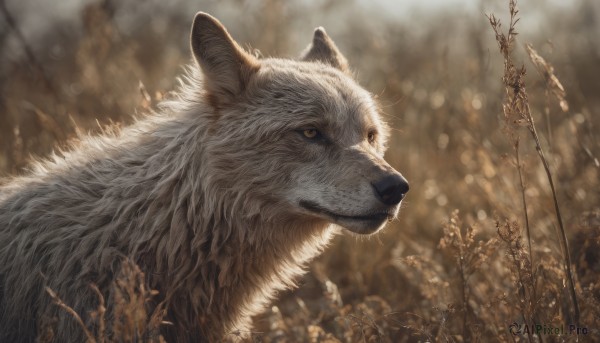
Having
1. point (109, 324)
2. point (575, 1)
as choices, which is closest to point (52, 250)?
point (109, 324)

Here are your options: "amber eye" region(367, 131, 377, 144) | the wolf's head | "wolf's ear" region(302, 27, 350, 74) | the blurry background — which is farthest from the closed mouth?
"wolf's ear" region(302, 27, 350, 74)

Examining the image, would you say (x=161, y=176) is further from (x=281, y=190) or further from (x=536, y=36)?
(x=536, y=36)

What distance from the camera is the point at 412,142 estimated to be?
7.32m

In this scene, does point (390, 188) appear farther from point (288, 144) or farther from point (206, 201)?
point (206, 201)

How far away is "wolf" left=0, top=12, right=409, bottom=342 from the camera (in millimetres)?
3004

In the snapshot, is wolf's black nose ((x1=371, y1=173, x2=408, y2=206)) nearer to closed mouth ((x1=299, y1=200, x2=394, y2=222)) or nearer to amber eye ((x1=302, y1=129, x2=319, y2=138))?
closed mouth ((x1=299, y1=200, x2=394, y2=222))

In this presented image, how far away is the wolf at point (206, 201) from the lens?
300cm

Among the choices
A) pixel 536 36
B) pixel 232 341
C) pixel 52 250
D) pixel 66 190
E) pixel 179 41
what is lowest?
pixel 536 36

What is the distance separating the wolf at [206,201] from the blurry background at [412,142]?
511 mm

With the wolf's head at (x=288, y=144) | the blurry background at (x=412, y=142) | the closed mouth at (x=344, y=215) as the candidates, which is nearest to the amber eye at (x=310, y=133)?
the wolf's head at (x=288, y=144)

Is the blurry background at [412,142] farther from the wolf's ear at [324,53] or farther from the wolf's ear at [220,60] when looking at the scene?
the wolf's ear at [220,60]

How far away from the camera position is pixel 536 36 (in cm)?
1236

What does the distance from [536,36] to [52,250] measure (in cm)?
1167

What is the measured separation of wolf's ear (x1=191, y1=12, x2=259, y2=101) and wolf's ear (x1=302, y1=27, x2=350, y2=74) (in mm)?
933
